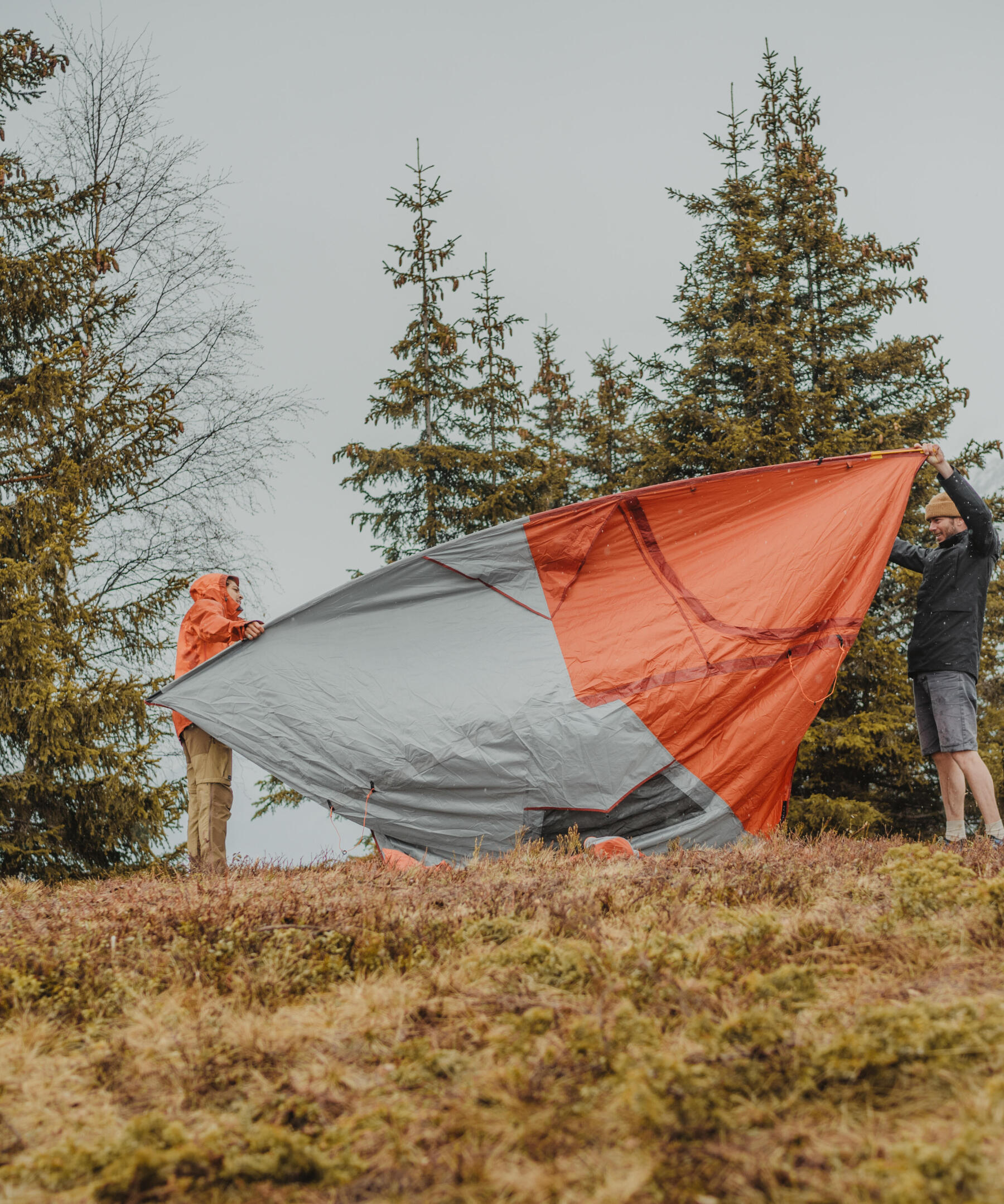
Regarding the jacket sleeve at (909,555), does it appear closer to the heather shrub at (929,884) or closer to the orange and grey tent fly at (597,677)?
the orange and grey tent fly at (597,677)

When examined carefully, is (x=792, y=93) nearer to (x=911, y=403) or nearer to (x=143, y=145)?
(x=911, y=403)

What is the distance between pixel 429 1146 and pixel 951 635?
5.38 m

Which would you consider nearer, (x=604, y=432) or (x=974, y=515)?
(x=974, y=515)

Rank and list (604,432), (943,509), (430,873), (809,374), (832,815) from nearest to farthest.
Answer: (430,873) < (943,509) < (832,815) < (809,374) < (604,432)

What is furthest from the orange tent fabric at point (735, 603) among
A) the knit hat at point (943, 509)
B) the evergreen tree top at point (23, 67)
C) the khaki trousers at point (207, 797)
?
the evergreen tree top at point (23, 67)

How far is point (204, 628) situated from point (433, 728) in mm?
1996

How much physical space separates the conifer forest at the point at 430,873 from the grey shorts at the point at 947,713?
3.56 ft

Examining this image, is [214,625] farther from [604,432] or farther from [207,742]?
[604,432]

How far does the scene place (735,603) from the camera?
694 centimetres

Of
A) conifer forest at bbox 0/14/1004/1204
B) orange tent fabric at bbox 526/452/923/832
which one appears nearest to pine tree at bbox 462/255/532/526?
conifer forest at bbox 0/14/1004/1204

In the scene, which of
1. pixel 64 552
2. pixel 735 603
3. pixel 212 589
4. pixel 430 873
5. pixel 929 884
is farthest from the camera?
pixel 64 552

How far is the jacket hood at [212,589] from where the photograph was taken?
7.13m

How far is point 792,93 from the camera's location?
15.5m

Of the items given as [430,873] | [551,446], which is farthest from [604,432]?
[430,873]
